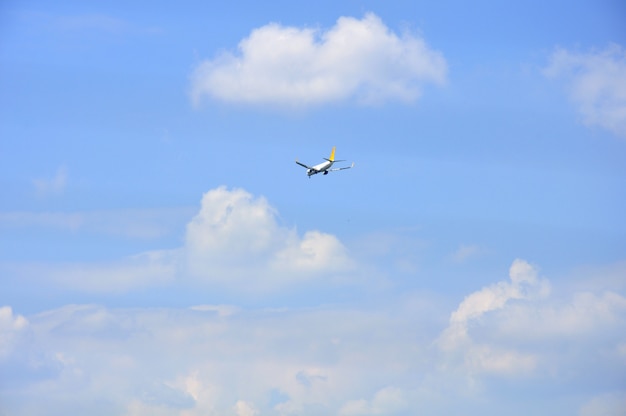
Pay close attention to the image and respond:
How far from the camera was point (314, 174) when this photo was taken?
150m
